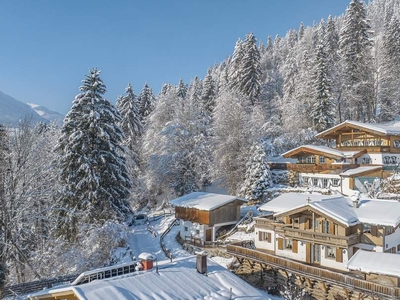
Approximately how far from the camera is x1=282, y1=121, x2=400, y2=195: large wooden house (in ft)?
124

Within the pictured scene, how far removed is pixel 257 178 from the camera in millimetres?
40844

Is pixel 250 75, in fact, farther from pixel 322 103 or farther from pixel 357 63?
pixel 357 63

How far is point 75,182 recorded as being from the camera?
31.5 m

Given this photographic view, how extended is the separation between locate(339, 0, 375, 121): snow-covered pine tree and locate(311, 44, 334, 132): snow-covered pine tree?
4316mm

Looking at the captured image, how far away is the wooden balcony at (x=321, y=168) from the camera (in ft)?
127

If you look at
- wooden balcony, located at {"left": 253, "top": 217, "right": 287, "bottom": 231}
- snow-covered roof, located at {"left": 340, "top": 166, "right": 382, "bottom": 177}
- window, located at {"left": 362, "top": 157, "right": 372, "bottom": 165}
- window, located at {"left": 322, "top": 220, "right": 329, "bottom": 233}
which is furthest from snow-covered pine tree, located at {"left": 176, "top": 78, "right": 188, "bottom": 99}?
window, located at {"left": 322, "top": 220, "right": 329, "bottom": 233}

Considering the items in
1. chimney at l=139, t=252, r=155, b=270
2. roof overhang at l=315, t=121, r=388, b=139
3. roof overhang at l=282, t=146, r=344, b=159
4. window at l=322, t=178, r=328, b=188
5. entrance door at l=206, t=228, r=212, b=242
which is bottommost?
entrance door at l=206, t=228, r=212, b=242

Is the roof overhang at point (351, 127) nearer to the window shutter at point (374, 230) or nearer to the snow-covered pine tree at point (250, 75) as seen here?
the window shutter at point (374, 230)

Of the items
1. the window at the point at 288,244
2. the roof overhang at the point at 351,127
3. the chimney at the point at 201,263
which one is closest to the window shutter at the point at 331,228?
the window at the point at 288,244

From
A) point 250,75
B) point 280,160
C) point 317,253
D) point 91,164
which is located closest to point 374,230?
point 317,253

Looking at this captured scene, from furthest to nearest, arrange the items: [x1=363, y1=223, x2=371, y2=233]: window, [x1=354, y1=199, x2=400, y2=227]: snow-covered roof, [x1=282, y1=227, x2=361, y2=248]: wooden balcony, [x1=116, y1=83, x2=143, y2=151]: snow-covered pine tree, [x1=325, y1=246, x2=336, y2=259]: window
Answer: [x1=116, y1=83, x2=143, y2=151]: snow-covered pine tree → [x1=325, y1=246, x2=336, y2=259]: window → [x1=363, y1=223, x2=371, y2=233]: window → [x1=282, y1=227, x2=361, y2=248]: wooden balcony → [x1=354, y1=199, x2=400, y2=227]: snow-covered roof

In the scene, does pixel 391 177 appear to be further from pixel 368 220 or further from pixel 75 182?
pixel 75 182

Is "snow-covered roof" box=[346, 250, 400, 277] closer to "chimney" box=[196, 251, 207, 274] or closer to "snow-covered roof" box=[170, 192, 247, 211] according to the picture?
"chimney" box=[196, 251, 207, 274]

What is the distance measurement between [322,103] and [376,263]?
113 feet
